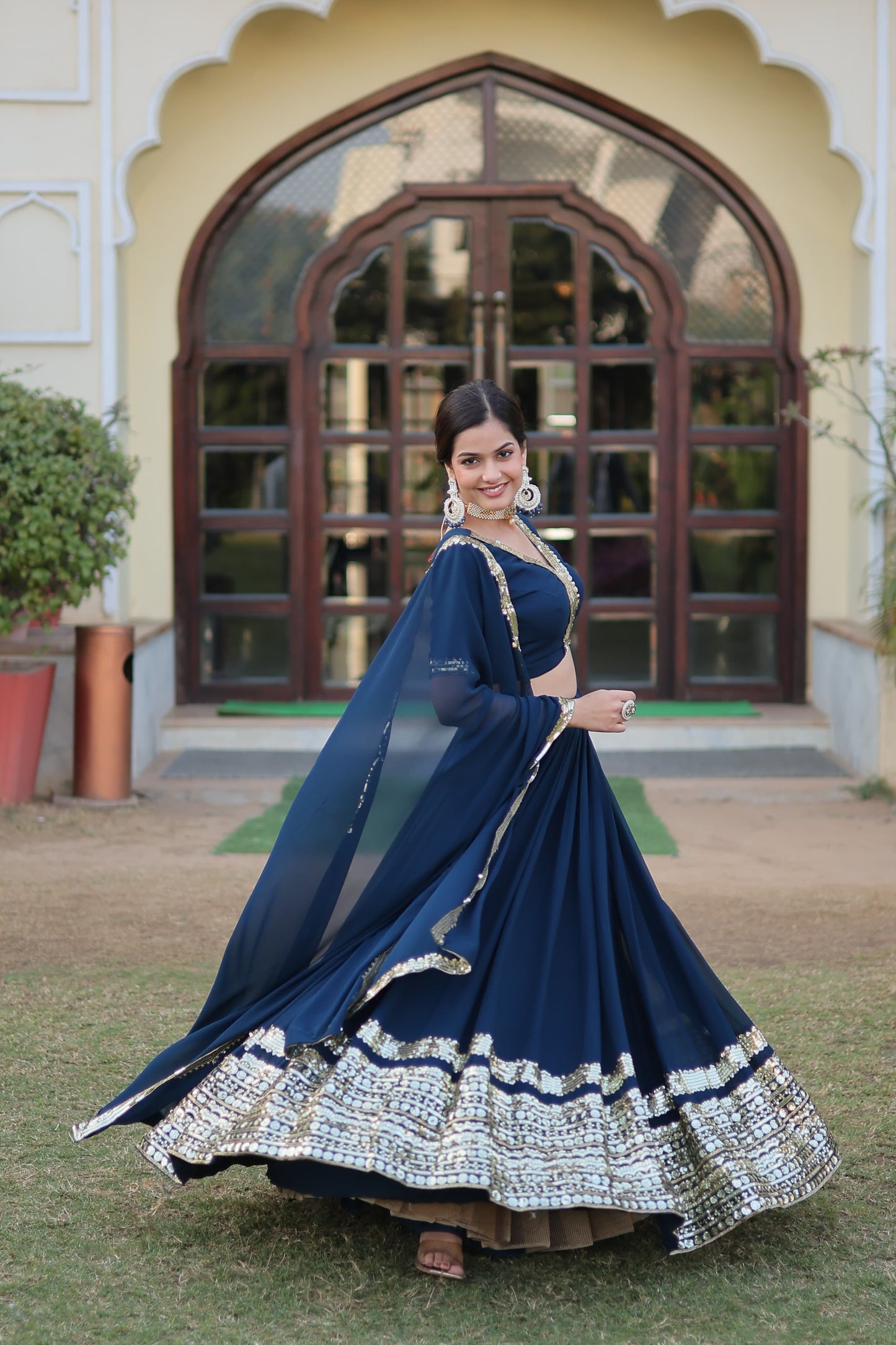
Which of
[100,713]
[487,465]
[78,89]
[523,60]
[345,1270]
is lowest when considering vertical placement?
[345,1270]

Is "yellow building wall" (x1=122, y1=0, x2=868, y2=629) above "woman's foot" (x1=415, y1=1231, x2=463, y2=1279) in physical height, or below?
above

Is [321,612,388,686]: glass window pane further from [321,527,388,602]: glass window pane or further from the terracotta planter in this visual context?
the terracotta planter

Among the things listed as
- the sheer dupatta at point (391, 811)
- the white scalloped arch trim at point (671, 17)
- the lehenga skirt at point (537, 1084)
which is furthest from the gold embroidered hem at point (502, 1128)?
the white scalloped arch trim at point (671, 17)

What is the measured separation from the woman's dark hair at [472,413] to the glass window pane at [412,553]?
5446mm

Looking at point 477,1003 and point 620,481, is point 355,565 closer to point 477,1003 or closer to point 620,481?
point 620,481

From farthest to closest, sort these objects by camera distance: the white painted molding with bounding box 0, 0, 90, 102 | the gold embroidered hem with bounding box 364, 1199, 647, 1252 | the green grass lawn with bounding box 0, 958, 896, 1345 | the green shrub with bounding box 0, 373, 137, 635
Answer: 1. the white painted molding with bounding box 0, 0, 90, 102
2. the green shrub with bounding box 0, 373, 137, 635
3. the gold embroidered hem with bounding box 364, 1199, 647, 1252
4. the green grass lawn with bounding box 0, 958, 896, 1345

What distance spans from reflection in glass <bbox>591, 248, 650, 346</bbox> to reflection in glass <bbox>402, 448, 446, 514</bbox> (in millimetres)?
1063

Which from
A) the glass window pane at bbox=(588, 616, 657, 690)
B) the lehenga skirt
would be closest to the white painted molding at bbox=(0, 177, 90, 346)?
the glass window pane at bbox=(588, 616, 657, 690)

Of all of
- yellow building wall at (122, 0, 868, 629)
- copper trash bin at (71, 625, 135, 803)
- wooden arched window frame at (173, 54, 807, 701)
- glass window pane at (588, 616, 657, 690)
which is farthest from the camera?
glass window pane at (588, 616, 657, 690)

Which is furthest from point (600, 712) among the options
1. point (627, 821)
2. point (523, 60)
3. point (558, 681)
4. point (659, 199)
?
point (523, 60)

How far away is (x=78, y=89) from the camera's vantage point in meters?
7.22

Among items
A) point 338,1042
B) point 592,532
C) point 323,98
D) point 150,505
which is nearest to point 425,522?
point 592,532

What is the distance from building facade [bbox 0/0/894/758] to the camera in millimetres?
7918

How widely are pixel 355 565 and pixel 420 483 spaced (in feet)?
1.81
